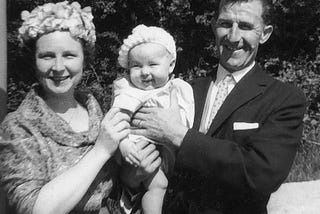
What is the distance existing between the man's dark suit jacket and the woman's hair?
773 millimetres

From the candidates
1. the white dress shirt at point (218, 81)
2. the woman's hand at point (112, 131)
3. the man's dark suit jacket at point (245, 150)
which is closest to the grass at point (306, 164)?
the white dress shirt at point (218, 81)

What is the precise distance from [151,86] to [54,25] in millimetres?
720

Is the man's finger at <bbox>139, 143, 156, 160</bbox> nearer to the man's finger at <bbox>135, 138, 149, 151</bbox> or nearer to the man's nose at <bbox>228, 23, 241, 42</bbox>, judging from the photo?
the man's finger at <bbox>135, 138, 149, 151</bbox>

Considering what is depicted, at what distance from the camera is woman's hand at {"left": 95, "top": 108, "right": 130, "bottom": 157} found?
3305mm

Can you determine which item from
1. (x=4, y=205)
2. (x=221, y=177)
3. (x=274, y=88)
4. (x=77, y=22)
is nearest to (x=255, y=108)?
(x=274, y=88)

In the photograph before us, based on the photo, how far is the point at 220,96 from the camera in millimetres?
3846

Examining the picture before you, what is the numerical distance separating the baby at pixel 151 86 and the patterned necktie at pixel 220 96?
3.9 inches

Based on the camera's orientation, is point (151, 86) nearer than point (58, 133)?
No

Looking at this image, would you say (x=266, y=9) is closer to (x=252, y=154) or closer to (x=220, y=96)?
(x=220, y=96)

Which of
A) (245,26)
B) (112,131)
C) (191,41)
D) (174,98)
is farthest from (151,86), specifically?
(191,41)

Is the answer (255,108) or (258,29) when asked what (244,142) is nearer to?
(255,108)

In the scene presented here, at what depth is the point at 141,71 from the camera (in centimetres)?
370

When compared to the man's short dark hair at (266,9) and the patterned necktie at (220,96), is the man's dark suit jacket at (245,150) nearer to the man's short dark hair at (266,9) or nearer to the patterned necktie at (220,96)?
the patterned necktie at (220,96)

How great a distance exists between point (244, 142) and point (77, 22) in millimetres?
1099
